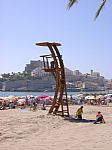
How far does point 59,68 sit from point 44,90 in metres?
144

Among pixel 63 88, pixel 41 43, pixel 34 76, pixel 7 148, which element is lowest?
pixel 7 148

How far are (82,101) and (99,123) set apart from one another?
27626mm

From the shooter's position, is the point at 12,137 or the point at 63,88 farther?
the point at 63,88

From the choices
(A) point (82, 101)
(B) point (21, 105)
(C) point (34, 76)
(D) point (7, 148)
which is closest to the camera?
(D) point (7, 148)

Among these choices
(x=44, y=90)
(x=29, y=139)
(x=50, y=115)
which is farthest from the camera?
(x=44, y=90)

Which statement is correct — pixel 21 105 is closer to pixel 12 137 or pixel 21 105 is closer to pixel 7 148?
pixel 12 137

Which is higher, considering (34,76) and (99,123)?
(34,76)

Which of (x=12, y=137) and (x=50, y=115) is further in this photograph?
(x=50, y=115)

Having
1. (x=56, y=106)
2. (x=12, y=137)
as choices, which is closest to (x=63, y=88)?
(x=56, y=106)

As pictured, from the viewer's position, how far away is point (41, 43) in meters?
20.2

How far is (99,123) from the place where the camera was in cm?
1702

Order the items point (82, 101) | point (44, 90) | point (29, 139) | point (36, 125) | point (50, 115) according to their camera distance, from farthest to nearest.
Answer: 1. point (44, 90)
2. point (82, 101)
3. point (50, 115)
4. point (36, 125)
5. point (29, 139)

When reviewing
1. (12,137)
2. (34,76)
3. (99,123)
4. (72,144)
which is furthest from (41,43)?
(34,76)

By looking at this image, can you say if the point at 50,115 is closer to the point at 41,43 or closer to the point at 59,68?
the point at 59,68
